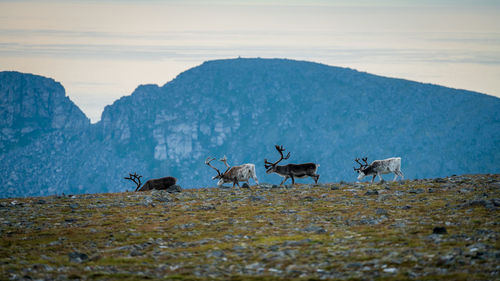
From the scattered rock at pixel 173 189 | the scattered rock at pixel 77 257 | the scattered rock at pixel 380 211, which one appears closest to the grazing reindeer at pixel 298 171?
the scattered rock at pixel 173 189

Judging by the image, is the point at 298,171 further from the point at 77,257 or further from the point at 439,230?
the point at 77,257

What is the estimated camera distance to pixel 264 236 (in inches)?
971

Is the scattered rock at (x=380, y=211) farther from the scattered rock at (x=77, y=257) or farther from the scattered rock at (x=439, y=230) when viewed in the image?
the scattered rock at (x=77, y=257)

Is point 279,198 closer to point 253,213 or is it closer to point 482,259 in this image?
point 253,213

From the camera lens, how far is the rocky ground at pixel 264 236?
62.0 feet

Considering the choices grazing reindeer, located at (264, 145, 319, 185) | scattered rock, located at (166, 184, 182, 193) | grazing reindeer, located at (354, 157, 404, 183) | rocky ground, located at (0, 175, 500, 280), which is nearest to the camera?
rocky ground, located at (0, 175, 500, 280)

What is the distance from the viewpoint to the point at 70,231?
88.2 ft

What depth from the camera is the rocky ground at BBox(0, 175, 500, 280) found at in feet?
62.0

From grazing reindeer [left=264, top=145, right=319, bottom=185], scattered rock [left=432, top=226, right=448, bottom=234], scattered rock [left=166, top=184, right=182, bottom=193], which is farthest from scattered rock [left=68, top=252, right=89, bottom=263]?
grazing reindeer [left=264, top=145, right=319, bottom=185]

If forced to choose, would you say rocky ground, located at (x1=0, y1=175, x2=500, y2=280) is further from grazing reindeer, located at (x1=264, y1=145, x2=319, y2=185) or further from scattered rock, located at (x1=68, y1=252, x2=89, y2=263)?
grazing reindeer, located at (x1=264, y1=145, x2=319, y2=185)

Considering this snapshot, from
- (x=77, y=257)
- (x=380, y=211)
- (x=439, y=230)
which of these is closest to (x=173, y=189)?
(x=380, y=211)

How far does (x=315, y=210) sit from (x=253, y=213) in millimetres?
3218

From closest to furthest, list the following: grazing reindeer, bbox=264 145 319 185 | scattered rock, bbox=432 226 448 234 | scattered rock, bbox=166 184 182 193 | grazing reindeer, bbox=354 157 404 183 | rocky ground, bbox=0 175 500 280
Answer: rocky ground, bbox=0 175 500 280 < scattered rock, bbox=432 226 448 234 < scattered rock, bbox=166 184 182 193 < grazing reindeer, bbox=264 145 319 185 < grazing reindeer, bbox=354 157 404 183

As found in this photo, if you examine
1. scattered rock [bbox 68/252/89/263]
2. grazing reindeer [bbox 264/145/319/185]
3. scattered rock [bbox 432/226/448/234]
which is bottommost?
scattered rock [bbox 68/252/89/263]
